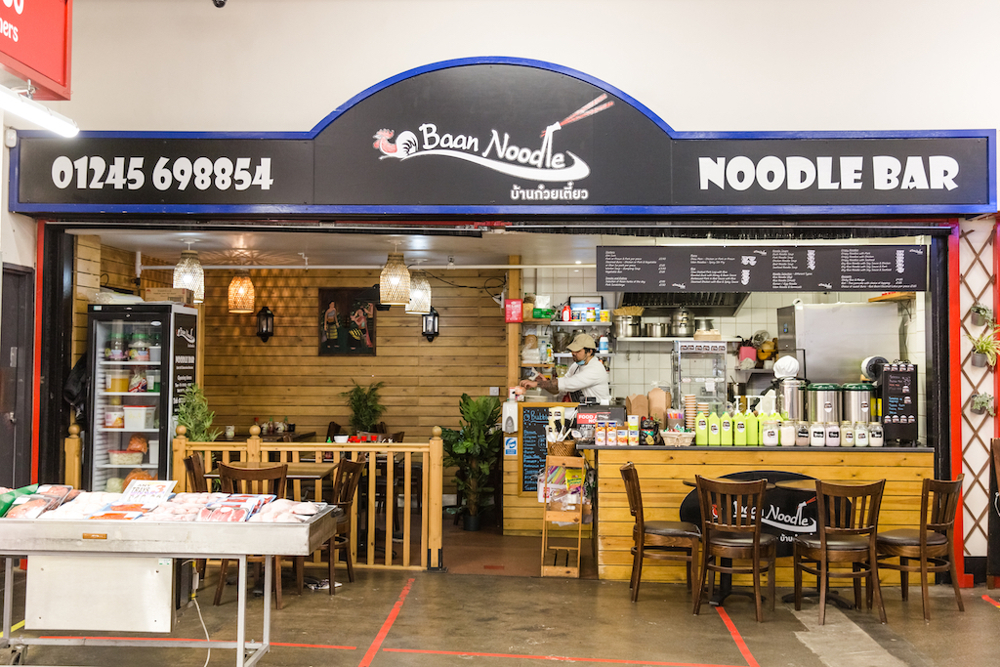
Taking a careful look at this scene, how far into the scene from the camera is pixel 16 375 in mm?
6148

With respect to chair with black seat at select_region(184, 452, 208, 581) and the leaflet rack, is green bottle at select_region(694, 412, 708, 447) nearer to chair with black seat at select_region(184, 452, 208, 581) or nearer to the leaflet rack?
the leaflet rack

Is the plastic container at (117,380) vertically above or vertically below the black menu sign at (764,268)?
below

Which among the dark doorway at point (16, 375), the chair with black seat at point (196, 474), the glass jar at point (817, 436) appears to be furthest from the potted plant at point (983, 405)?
the dark doorway at point (16, 375)

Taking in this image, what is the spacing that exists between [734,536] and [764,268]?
209cm

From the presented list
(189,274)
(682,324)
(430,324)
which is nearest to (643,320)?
(682,324)

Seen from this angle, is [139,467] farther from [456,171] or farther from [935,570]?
[935,570]

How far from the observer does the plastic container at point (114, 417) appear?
6.92 metres

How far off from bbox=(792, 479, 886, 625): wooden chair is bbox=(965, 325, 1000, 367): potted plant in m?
1.68

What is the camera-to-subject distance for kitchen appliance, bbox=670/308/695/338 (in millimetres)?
8570

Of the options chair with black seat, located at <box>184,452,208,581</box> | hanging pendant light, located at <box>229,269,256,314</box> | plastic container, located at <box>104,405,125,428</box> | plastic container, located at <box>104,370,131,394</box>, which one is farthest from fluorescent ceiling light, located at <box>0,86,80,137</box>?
hanging pendant light, located at <box>229,269,256,314</box>

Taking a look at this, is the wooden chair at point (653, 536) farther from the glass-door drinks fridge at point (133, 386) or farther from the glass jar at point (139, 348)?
the glass jar at point (139, 348)

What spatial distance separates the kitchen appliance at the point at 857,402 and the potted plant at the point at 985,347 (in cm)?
84

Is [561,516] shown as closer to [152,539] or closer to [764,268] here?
[764,268]

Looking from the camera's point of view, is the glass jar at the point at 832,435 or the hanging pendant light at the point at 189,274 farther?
the hanging pendant light at the point at 189,274
